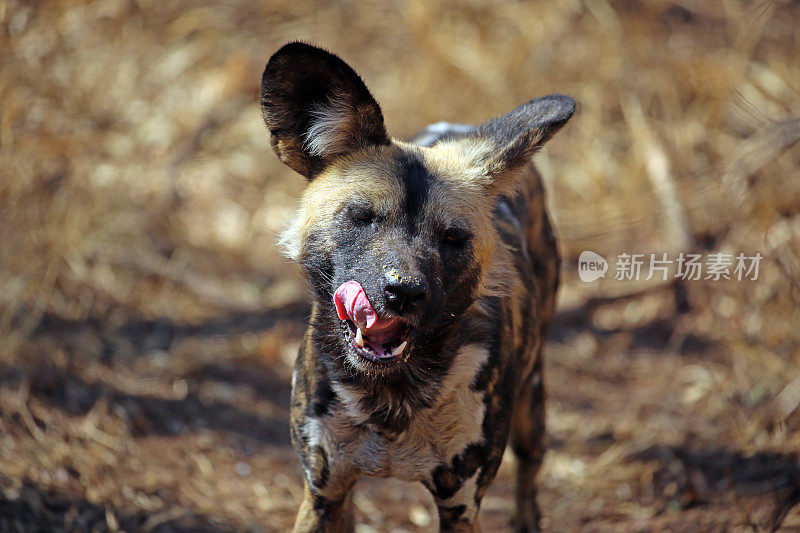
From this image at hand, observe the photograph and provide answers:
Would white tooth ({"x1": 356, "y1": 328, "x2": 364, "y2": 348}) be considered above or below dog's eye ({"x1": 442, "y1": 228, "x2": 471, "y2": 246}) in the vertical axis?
below

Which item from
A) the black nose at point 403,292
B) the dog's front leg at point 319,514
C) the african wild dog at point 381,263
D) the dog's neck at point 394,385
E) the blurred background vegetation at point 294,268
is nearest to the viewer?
the black nose at point 403,292

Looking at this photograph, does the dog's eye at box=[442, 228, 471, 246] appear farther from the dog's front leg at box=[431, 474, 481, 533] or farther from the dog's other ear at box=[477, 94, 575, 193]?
the dog's front leg at box=[431, 474, 481, 533]

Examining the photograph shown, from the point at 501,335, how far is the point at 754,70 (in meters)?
4.14

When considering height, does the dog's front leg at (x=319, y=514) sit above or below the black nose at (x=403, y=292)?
below

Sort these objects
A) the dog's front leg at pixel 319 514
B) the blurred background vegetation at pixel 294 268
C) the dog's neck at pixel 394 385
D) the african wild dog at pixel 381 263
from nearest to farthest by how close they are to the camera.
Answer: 1. the african wild dog at pixel 381 263
2. the dog's neck at pixel 394 385
3. the dog's front leg at pixel 319 514
4. the blurred background vegetation at pixel 294 268

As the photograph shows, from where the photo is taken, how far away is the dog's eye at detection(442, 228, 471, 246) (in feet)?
6.47

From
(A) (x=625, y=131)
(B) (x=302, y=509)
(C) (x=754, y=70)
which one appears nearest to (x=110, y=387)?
(B) (x=302, y=509)

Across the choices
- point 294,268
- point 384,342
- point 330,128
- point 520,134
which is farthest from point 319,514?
point 294,268

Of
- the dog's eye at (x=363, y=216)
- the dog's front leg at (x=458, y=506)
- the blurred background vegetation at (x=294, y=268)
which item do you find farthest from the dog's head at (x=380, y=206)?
the dog's front leg at (x=458, y=506)

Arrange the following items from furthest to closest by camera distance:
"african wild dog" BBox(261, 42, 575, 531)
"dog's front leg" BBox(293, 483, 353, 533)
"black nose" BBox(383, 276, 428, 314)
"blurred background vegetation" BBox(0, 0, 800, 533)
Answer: "blurred background vegetation" BBox(0, 0, 800, 533) → "dog's front leg" BBox(293, 483, 353, 533) → "african wild dog" BBox(261, 42, 575, 531) → "black nose" BBox(383, 276, 428, 314)

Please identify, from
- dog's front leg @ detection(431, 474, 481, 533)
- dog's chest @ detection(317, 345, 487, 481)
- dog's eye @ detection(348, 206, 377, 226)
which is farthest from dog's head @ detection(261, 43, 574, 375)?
dog's front leg @ detection(431, 474, 481, 533)

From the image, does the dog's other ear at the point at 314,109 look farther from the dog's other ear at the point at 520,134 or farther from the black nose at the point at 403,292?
the black nose at the point at 403,292

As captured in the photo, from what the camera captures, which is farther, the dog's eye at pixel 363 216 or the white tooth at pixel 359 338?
the dog's eye at pixel 363 216

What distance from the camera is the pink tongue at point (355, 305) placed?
5.94 feet
